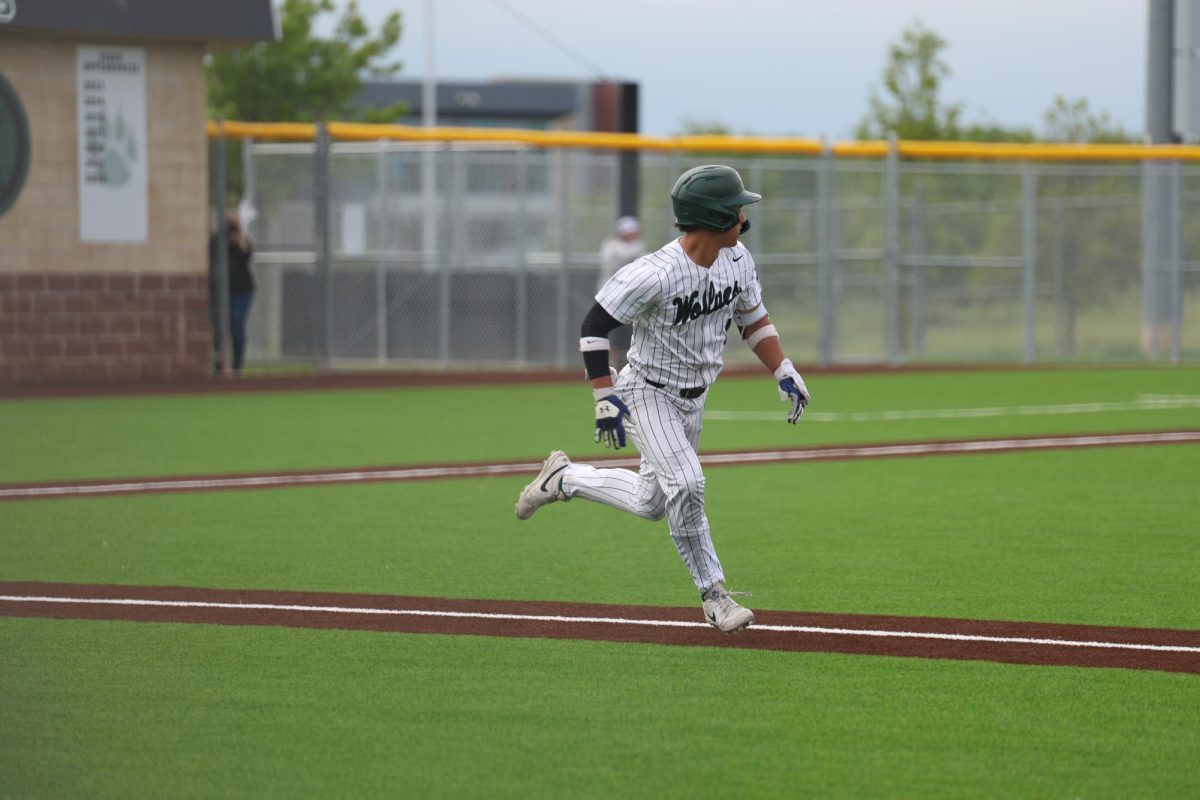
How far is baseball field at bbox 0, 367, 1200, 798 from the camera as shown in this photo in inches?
204

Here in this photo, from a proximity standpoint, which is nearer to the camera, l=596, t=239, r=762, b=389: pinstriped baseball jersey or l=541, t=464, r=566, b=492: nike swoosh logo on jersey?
l=596, t=239, r=762, b=389: pinstriped baseball jersey

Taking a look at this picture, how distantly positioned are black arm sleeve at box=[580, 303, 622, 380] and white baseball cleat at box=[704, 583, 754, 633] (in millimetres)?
1012

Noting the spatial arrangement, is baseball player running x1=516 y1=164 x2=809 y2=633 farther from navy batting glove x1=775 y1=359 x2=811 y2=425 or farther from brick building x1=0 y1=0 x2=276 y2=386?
brick building x1=0 y1=0 x2=276 y2=386

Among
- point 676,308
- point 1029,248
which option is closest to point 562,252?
point 1029,248

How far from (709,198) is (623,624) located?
6.16 feet

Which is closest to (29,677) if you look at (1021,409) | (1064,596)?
(1064,596)

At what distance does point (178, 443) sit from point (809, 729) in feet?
34.1

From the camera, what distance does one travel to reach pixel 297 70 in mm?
34000

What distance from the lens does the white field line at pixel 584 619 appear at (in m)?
6.84

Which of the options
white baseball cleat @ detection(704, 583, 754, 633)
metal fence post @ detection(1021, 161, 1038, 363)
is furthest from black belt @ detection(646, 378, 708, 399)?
metal fence post @ detection(1021, 161, 1038, 363)

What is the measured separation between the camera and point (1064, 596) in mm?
7855

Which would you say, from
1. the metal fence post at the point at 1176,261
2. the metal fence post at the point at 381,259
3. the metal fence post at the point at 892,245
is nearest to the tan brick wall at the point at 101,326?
the metal fence post at the point at 381,259

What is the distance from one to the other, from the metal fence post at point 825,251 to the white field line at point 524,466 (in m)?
9.28

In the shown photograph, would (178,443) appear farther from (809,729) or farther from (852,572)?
(809,729)
